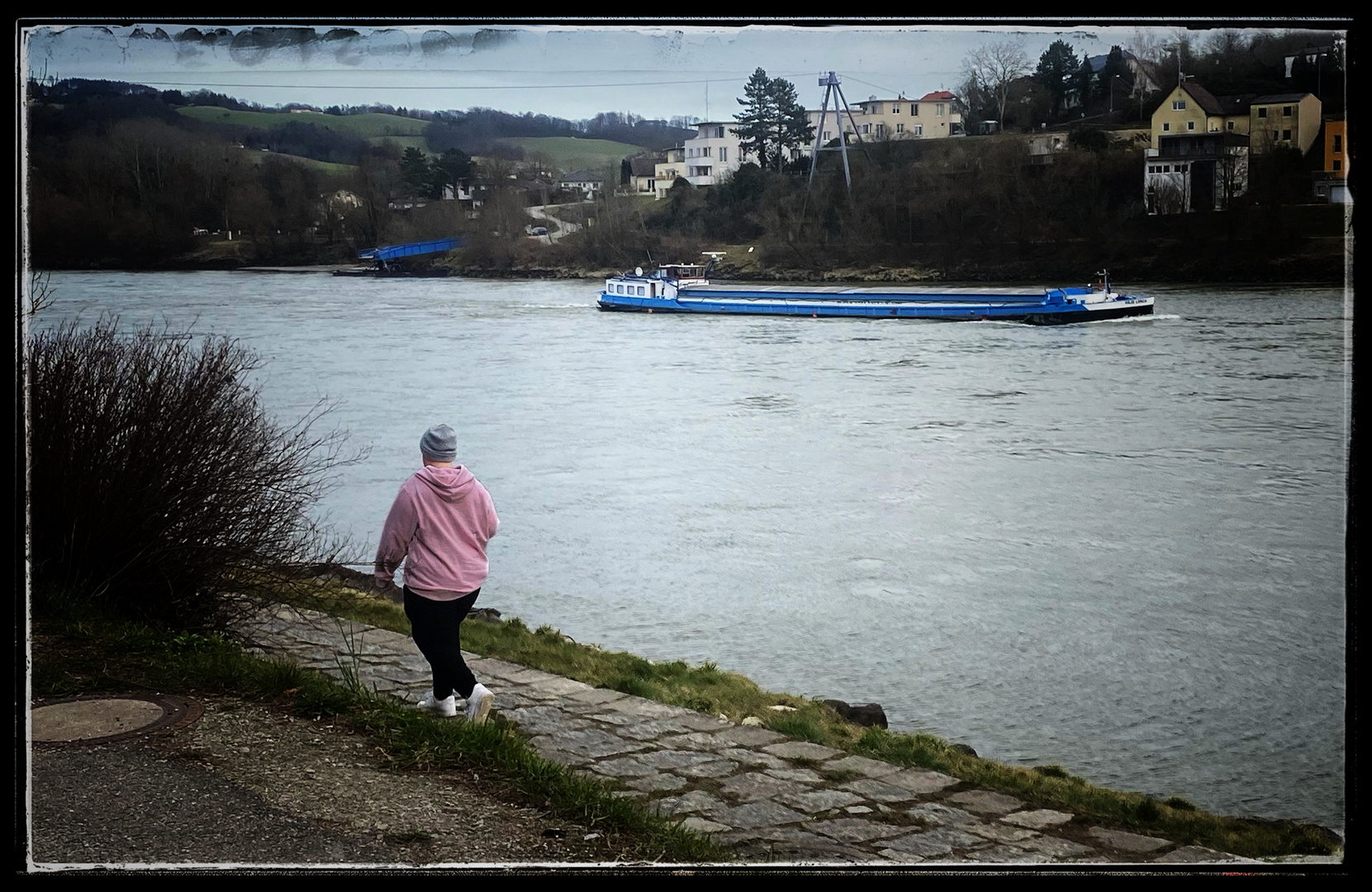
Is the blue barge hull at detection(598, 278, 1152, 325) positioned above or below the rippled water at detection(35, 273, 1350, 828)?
above

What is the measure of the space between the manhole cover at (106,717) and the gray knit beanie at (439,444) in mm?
995

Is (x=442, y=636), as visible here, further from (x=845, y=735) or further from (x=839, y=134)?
(x=839, y=134)

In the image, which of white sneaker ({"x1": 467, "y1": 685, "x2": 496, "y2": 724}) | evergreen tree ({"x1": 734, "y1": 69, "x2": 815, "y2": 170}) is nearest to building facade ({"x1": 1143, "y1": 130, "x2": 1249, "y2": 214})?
evergreen tree ({"x1": 734, "y1": 69, "x2": 815, "y2": 170})

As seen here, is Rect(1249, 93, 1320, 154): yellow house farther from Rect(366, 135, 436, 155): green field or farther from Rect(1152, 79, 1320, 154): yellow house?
Rect(366, 135, 436, 155): green field

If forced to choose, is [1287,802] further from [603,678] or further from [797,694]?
[603,678]

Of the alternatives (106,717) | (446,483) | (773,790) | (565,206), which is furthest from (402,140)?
(773,790)

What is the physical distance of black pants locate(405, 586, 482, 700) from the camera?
353 centimetres

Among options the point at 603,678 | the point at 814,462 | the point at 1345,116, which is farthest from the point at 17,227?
the point at 814,462

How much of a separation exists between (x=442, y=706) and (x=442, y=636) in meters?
0.24

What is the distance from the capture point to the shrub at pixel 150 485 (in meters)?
4.54

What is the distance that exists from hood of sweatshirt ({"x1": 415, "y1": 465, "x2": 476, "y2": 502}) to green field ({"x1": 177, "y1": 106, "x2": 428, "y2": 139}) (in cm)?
548

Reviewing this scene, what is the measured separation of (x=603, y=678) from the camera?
5.06 m

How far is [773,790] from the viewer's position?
11.2 feet

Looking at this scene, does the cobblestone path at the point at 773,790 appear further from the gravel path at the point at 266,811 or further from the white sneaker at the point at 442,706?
the gravel path at the point at 266,811
